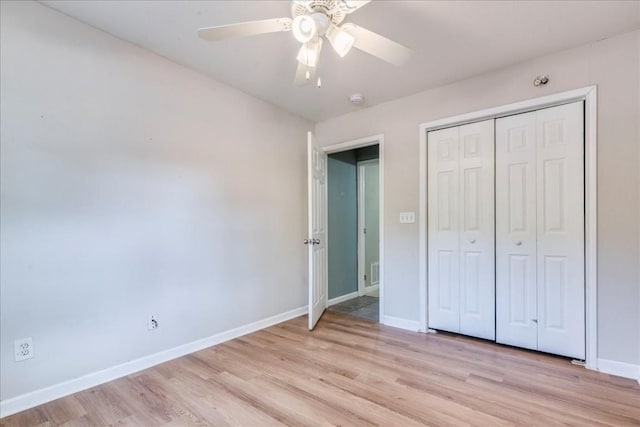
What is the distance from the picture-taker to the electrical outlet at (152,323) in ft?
7.77

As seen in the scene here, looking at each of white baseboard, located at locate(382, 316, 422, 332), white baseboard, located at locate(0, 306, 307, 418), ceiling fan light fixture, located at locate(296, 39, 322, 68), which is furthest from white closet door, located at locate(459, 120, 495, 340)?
white baseboard, located at locate(0, 306, 307, 418)

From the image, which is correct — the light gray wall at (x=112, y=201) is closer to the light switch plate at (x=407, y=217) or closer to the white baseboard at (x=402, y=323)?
the white baseboard at (x=402, y=323)

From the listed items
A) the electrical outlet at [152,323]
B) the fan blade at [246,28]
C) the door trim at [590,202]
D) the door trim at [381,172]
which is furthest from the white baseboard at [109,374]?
the door trim at [590,202]

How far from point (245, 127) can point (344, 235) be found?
2.03 metres

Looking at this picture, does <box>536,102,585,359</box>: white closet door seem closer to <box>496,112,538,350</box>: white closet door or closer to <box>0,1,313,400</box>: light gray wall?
<box>496,112,538,350</box>: white closet door

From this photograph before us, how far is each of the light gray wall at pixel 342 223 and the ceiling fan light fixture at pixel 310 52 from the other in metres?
2.29

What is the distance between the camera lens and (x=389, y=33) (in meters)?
2.15

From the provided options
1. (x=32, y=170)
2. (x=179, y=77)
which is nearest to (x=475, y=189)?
(x=179, y=77)

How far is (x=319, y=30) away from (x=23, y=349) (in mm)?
2483

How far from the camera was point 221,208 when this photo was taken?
289 cm

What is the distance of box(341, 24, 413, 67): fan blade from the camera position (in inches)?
64.1

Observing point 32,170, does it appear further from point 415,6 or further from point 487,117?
point 487,117

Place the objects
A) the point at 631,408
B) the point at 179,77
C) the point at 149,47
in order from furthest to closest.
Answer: the point at 179,77 < the point at 149,47 < the point at 631,408

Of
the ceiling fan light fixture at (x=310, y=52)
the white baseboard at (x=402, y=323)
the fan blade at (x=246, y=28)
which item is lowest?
the white baseboard at (x=402, y=323)
